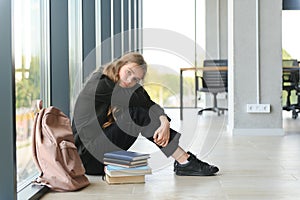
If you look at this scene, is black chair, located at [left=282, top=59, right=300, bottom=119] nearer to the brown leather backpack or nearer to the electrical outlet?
the electrical outlet

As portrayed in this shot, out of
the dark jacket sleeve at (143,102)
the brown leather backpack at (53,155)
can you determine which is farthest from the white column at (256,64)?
the brown leather backpack at (53,155)

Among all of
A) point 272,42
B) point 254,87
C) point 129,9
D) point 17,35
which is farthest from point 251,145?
point 129,9

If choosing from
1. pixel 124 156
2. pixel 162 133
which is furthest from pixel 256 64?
pixel 124 156

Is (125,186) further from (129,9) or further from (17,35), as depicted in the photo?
(129,9)

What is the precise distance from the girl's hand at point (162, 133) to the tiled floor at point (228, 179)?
21 centimetres

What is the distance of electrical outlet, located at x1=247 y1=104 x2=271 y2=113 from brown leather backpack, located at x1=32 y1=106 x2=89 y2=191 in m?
3.01

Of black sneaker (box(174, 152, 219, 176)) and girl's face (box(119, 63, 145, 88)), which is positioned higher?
girl's face (box(119, 63, 145, 88))

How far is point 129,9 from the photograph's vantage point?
6980 millimetres

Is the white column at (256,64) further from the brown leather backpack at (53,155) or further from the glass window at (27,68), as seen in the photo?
the brown leather backpack at (53,155)

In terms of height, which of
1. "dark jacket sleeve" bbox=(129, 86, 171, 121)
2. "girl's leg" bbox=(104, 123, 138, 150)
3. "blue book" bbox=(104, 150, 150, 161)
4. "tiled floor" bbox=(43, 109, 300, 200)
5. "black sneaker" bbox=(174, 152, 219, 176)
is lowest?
"tiled floor" bbox=(43, 109, 300, 200)

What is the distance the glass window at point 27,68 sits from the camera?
2.32 metres

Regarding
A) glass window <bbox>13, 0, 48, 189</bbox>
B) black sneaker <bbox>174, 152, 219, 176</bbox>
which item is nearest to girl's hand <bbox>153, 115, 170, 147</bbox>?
black sneaker <bbox>174, 152, 219, 176</bbox>

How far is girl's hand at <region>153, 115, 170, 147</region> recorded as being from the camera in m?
2.81

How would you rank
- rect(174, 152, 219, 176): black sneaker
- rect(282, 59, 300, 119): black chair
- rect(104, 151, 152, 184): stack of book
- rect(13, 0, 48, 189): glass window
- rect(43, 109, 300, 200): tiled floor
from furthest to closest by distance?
rect(282, 59, 300, 119): black chair → rect(174, 152, 219, 176): black sneaker → rect(104, 151, 152, 184): stack of book → rect(43, 109, 300, 200): tiled floor → rect(13, 0, 48, 189): glass window
